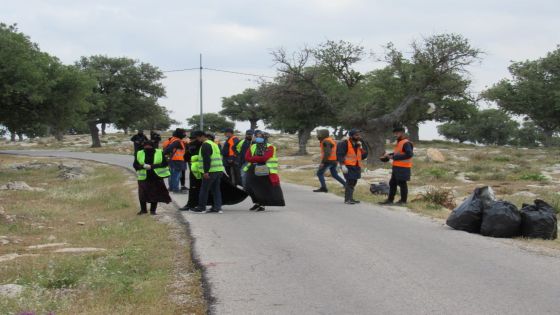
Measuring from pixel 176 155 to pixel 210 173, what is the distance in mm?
4085

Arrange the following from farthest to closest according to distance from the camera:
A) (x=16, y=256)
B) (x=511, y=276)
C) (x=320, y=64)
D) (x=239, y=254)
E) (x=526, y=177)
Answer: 1. (x=320, y=64)
2. (x=526, y=177)
3. (x=16, y=256)
4. (x=239, y=254)
5. (x=511, y=276)

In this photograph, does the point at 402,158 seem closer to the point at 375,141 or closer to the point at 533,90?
the point at 375,141

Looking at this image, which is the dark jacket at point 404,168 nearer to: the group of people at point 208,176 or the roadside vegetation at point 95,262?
the group of people at point 208,176

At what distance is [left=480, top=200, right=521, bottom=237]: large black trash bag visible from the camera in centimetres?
952

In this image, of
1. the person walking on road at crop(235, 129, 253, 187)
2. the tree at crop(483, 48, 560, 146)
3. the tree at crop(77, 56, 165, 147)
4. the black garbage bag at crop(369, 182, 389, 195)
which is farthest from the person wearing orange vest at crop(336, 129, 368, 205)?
the tree at crop(77, 56, 165, 147)

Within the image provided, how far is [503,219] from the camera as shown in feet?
31.2

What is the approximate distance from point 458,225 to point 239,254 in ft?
13.2

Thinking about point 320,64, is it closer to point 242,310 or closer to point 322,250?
point 322,250

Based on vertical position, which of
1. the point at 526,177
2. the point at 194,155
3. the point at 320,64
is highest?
the point at 320,64

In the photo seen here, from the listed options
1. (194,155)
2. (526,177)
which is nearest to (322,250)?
(194,155)

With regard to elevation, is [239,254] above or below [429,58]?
below

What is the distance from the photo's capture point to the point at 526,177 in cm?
2475

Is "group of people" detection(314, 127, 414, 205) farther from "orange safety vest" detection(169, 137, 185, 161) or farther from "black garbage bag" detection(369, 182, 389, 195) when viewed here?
"orange safety vest" detection(169, 137, 185, 161)

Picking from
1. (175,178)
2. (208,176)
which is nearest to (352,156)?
(208,176)
